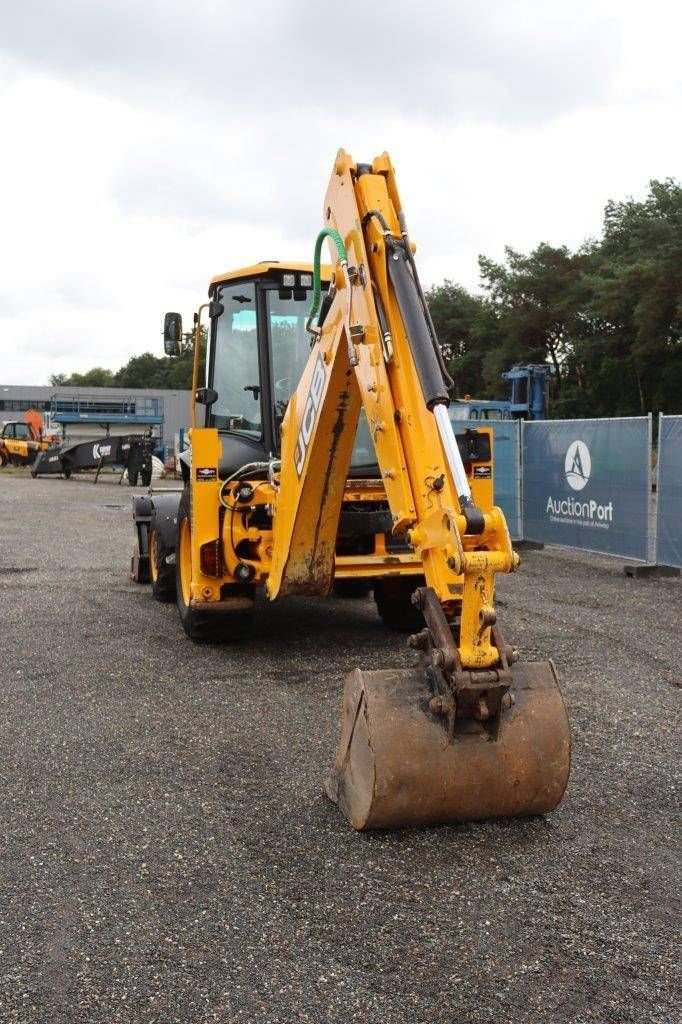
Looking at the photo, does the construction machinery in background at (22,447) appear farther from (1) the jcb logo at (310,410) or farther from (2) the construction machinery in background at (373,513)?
(1) the jcb logo at (310,410)

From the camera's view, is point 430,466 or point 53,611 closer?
point 430,466

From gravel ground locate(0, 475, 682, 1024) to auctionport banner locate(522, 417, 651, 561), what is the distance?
4.71m

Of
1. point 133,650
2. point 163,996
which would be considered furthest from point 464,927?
point 133,650

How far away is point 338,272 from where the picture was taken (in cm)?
493

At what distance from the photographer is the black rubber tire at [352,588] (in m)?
7.72

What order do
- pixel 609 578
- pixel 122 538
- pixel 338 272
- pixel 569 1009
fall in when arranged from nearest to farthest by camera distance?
pixel 569 1009 < pixel 338 272 < pixel 609 578 < pixel 122 538

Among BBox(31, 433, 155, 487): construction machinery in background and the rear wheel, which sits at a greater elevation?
BBox(31, 433, 155, 487): construction machinery in background

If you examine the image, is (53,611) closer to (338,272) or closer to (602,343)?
(338,272)

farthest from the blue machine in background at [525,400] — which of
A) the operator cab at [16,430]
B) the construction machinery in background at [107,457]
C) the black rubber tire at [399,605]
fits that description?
the operator cab at [16,430]

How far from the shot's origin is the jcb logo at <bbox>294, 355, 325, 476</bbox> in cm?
534

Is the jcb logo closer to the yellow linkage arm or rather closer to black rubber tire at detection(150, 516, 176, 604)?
the yellow linkage arm

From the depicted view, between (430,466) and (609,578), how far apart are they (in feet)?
24.7

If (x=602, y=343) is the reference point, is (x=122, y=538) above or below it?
below

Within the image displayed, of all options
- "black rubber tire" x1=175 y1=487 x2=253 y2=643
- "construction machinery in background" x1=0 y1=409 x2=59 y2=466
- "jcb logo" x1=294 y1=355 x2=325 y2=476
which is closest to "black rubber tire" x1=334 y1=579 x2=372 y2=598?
"black rubber tire" x1=175 y1=487 x2=253 y2=643
